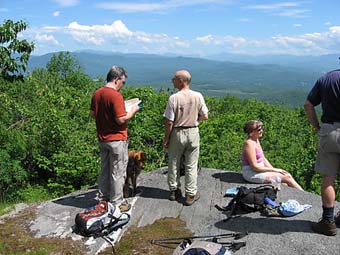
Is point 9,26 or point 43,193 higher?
point 9,26

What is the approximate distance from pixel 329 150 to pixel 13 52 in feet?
29.1

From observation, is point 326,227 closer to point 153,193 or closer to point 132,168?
point 153,193

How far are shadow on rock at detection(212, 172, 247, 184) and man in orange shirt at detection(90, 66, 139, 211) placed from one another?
2151 millimetres

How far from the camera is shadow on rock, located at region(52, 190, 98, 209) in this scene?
6521 mm

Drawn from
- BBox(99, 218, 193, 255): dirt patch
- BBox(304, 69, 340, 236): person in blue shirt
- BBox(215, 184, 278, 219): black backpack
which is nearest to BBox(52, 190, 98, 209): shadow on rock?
BBox(99, 218, 193, 255): dirt patch

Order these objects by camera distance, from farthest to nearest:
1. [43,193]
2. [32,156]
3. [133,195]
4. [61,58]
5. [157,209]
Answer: [61,58] → [32,156] → [43,193] → [133,195] → [157,209]

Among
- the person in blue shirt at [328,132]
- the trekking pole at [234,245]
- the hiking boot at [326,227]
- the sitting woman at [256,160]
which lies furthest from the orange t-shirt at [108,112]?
the hiking boot at [326,227]

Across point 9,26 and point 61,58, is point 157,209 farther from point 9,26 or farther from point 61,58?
point 61,58

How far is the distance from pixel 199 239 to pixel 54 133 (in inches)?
317

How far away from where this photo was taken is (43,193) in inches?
450

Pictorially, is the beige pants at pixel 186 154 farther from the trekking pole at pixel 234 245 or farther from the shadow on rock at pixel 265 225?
the trekking pole at pixel 234 245

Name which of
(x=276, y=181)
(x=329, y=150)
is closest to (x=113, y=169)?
(x=276, y=181)

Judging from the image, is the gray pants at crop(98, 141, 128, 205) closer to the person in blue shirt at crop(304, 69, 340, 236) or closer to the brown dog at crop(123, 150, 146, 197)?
the brown dog at crop(123, 150, 146, 197)

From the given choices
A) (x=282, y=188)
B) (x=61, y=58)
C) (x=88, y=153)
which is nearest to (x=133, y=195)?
(x=282, y=188)
